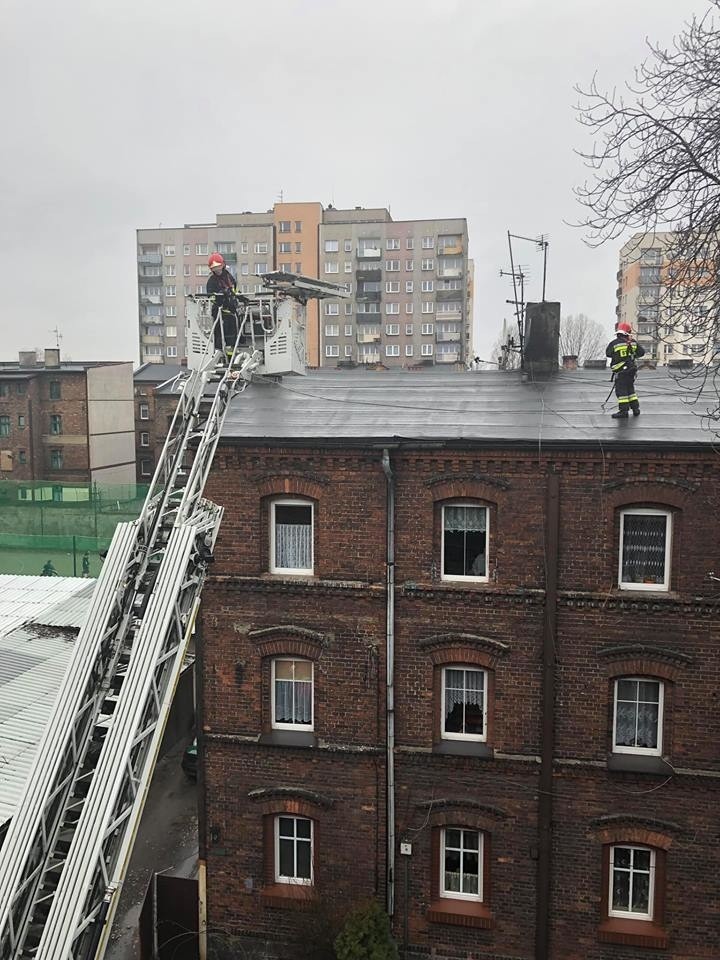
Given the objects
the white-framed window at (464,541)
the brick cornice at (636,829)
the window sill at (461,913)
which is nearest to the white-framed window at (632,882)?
the brick cornice at (636,829)

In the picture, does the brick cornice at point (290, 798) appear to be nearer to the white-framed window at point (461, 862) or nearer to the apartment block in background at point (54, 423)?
the white-framed window at point (461, 862)

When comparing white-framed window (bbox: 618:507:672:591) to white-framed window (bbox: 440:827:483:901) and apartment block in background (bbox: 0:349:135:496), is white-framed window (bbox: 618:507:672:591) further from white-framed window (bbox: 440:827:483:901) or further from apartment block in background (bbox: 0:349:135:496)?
apartment block in background (bbox: 0:349:135:496)

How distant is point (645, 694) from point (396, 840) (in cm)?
485

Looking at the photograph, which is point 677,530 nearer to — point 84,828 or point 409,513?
point 409,513

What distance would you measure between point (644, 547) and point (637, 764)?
11.4ft

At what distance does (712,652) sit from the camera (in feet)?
36.6

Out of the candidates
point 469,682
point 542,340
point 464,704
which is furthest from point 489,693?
point 542,340

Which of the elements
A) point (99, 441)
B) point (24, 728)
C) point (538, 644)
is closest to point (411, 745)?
point (538, 644)

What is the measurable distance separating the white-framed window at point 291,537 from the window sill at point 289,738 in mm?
2829

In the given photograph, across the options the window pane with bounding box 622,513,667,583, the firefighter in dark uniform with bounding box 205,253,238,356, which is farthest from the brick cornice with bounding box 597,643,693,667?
the firefighter in dark uniform with bounding box 205,253,238,356

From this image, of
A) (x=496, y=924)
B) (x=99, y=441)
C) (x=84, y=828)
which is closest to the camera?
(x=84, y=828)

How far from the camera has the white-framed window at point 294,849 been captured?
1277 centimetres

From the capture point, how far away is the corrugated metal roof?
463 inches

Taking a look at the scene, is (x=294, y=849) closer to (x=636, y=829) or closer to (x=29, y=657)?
(x=636, y=829)
